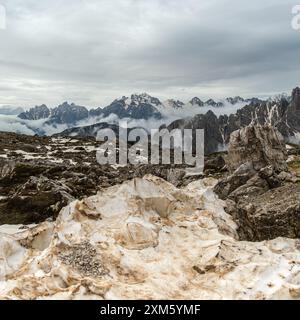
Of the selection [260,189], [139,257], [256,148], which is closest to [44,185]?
[260,189]

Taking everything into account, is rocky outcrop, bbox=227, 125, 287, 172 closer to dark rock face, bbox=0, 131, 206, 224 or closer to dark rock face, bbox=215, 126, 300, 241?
dark rock face, bbox=215, 126, 300, 241

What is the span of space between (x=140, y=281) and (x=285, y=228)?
1111 cm

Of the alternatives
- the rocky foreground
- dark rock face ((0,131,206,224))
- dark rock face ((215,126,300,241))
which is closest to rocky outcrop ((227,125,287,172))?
dark rock face ((215,126,300,241))

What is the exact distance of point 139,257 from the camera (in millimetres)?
17609

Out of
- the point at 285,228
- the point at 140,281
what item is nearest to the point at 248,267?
the point at 140,281

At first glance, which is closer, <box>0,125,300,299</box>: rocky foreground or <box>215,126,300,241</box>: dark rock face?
<box>0,125,300,299</box>: rocky foreground

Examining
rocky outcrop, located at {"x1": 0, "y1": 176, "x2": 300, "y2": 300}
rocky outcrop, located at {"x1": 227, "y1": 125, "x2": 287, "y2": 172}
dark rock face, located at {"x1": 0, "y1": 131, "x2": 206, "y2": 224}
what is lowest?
dark rock face, located at {"x1": 0, "y1": 131, "x2": 206, "y2": 224}

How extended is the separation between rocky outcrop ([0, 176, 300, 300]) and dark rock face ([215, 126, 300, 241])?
2570mm

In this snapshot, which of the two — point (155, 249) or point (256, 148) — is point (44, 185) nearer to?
point (256, 148)

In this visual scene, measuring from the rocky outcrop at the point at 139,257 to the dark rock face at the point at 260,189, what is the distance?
101 inches

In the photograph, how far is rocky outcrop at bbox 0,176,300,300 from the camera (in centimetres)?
1513

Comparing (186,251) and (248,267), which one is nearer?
(248,267)
